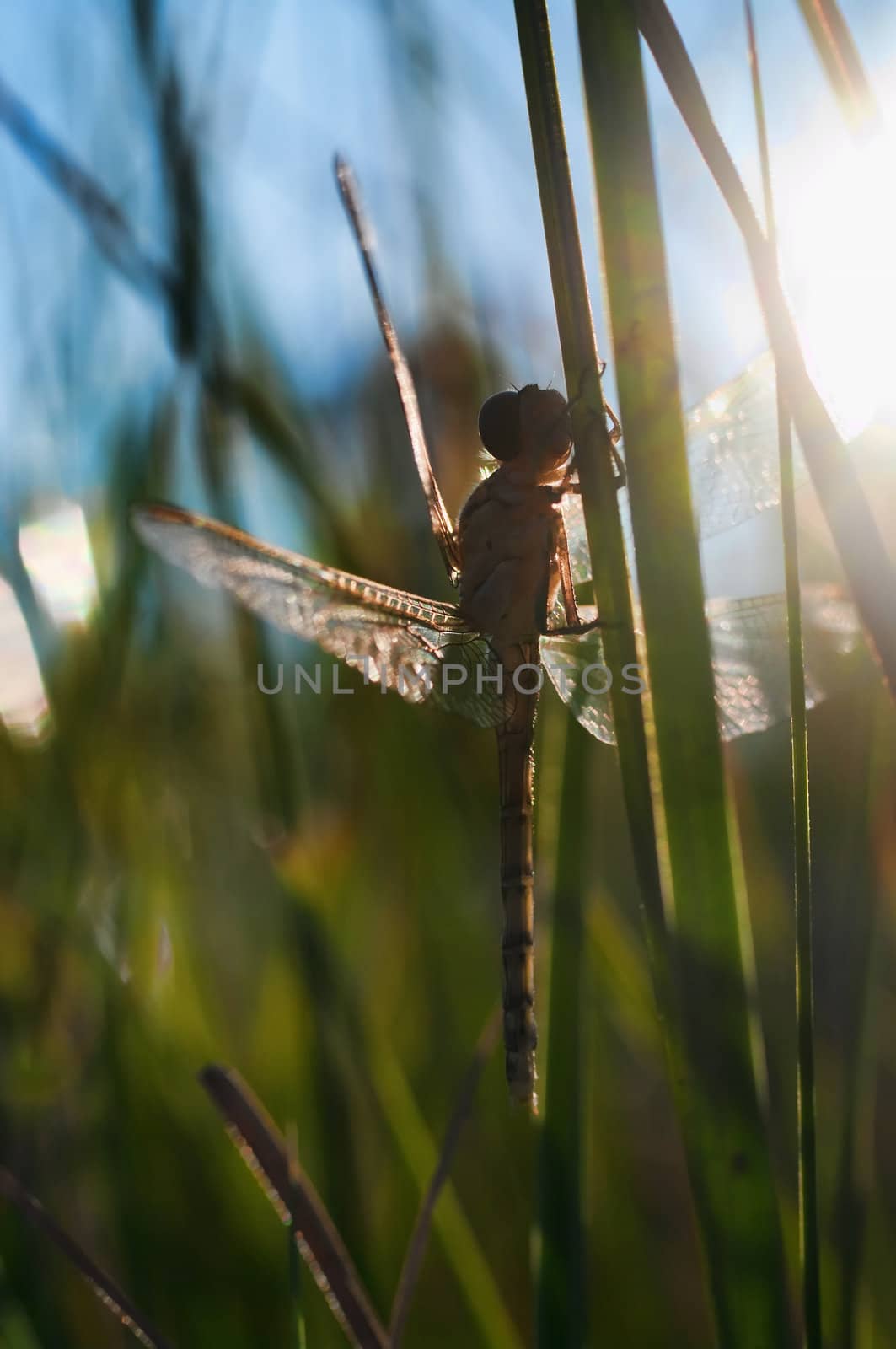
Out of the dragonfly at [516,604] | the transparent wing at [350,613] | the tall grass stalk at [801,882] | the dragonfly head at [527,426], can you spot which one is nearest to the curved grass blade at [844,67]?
the tall grass stalk at [801,882]

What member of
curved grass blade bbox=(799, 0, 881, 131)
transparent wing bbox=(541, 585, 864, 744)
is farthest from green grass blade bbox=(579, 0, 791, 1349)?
transparent wing bbox=(541, 585, 864, 744)

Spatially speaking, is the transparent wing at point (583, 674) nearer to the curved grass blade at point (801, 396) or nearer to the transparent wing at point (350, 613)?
A: the transparent wing at point (350, 613)

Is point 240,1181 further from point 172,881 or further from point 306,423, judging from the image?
point 306,423

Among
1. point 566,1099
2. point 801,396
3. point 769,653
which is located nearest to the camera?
point 801,396

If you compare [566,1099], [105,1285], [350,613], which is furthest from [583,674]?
[105,1285]

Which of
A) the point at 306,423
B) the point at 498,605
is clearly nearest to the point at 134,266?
the point at 306,423

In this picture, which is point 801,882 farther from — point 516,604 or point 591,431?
point 516,604
